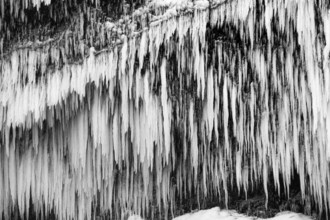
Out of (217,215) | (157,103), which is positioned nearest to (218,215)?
(217,215)

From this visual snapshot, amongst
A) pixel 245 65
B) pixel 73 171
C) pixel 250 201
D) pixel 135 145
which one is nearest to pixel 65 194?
pixel 73 171

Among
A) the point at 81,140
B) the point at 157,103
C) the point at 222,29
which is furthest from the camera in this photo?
the point at 81,140

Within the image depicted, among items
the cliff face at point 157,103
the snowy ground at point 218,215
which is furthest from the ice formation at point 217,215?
the cliff face at point 157,103

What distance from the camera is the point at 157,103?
4988mm

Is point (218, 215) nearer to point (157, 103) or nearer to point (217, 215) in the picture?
point (217, 215)

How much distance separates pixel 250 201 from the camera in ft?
17.1

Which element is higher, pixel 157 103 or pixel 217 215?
pixel 157 103

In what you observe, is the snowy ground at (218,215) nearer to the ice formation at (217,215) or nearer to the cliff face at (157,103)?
the ice formation at (217,215)

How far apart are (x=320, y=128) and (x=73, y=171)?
251 centimetres

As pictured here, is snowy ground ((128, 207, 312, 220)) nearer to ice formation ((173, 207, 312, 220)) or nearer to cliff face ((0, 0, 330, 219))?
ice formation ((173, 207, 312, 220))

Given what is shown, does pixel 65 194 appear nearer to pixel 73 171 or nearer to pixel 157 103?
pixel 73 171

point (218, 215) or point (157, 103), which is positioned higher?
point (157, 103)

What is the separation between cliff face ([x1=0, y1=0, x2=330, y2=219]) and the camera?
4.49 m

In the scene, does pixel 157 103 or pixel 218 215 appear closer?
pixel 157 103
